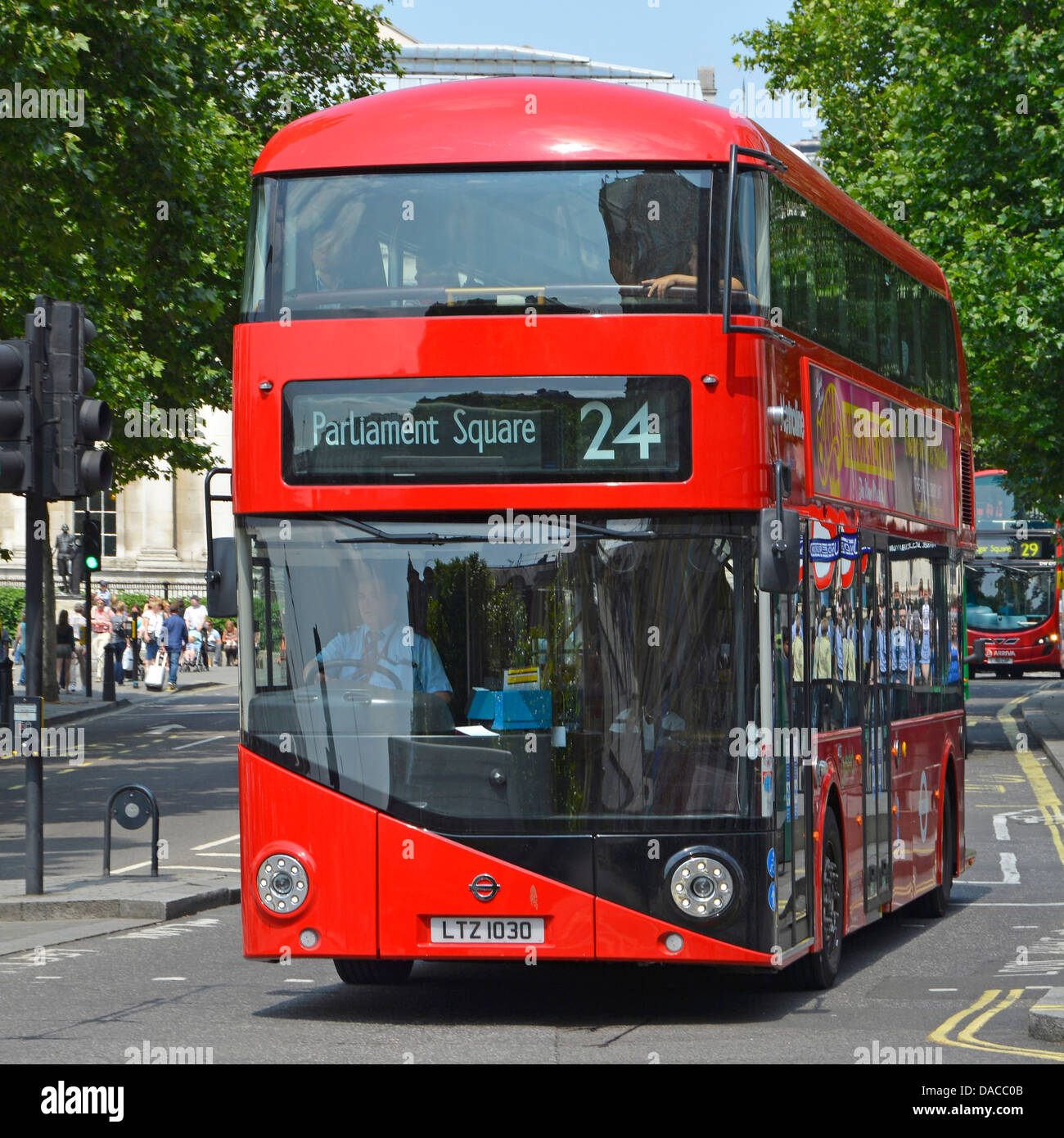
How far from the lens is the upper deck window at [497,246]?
8.82 meters

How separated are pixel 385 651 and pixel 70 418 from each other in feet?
15.9

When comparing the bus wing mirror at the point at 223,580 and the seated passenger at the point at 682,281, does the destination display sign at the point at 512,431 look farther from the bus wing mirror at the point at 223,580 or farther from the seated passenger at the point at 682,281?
the bus wing mirror at the point at 223,580

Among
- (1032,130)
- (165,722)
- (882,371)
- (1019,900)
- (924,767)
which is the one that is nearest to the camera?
(882,371)

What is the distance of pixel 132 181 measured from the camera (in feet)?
Result: 70.7

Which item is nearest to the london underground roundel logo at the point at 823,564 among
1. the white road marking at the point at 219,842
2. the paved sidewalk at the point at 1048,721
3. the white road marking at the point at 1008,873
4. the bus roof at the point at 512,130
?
the bus roof at the point at 512,130

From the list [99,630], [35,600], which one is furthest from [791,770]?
[99,630]

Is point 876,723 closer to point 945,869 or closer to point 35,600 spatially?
point 945,869

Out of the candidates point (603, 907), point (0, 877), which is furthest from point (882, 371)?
point (0, 877)

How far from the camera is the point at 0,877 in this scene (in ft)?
48.2

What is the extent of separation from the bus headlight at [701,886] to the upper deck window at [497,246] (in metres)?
2.27

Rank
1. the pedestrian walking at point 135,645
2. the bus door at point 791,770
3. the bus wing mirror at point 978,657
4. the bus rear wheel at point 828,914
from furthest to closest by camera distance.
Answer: the pedestrian walking at point 135,645
the bus wing mirror at point 978,657
the bus rear wheel at point 828,914
the bus door at point 791,770

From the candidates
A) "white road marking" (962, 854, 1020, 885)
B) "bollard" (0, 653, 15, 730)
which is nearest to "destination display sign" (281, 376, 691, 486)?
"white road marking" (962, 854, 1020, 885)

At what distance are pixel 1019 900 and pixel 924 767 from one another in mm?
1821
